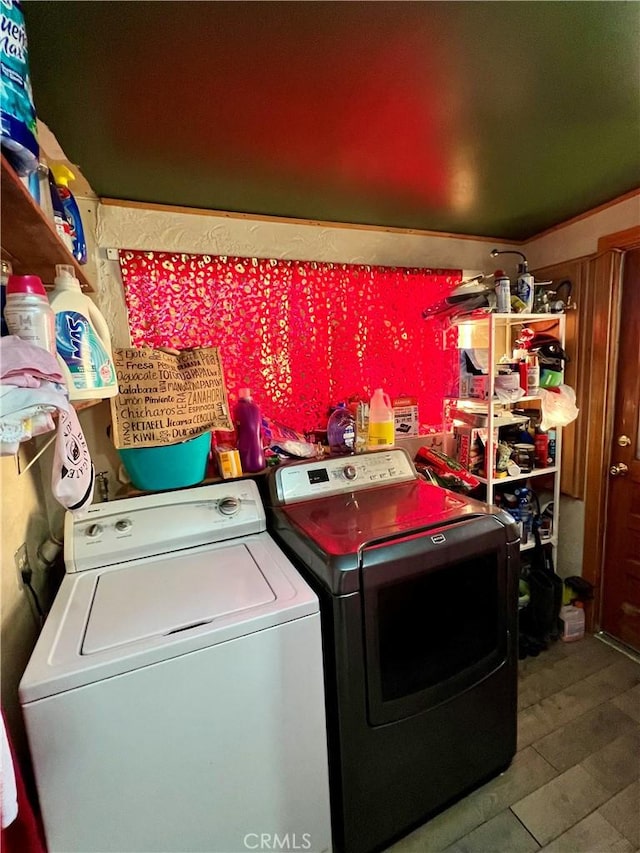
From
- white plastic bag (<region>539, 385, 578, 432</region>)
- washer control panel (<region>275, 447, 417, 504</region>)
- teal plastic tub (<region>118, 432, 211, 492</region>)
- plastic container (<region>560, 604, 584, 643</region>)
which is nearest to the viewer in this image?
teal plastic tub (<region>118, 432, 211, 492</region>)

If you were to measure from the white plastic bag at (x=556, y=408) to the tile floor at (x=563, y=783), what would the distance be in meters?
1.24

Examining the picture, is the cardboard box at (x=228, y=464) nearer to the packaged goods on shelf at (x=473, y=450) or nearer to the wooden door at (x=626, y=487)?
the packaged goods on shelf at (x=473, y=450)

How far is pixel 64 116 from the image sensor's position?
103 centimetres

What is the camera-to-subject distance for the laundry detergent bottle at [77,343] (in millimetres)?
857

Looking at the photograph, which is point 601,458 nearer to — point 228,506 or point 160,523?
point 228,506

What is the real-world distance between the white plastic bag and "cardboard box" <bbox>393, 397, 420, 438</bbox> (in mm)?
645

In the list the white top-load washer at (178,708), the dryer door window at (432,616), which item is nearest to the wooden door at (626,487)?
the dryer door window at (432,616)

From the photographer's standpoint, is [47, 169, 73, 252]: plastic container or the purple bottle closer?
[47, 169, 73, 252]: plastic container

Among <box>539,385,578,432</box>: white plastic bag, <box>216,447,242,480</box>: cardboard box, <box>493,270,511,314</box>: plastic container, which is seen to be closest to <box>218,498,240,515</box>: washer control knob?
<box>216,447,242,480</box>: cardboard box

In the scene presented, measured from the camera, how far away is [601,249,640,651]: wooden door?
6.09 feet

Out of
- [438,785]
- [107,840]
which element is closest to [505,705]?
[438,785]

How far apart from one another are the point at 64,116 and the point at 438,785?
228cm

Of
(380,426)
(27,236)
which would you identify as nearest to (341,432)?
(380,426)

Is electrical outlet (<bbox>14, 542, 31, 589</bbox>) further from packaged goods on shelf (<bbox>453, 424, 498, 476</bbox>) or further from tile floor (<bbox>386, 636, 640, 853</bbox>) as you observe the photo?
packaged goods on shelf (<bbox>453, 424, 498, 476</bbox>)
